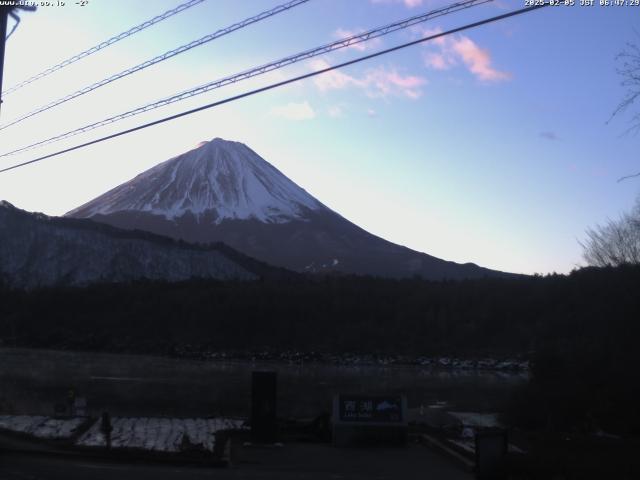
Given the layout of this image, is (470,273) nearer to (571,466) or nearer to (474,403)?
(474,403)

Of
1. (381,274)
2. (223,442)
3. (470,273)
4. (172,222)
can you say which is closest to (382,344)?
(381,274)

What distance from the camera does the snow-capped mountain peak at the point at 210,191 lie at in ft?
529

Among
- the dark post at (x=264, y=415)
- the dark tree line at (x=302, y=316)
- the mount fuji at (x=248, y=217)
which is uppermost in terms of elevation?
the mount fuji at (x=248, y=217)

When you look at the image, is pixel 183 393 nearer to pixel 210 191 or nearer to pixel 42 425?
pixel 42 425

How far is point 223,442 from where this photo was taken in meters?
17.1

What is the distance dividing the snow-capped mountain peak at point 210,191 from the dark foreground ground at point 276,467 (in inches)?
5545

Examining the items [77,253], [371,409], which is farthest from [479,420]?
[77,253]

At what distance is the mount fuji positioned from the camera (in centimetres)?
15262

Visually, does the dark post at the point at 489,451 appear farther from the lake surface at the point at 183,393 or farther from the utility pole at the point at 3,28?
the lake surface at the point at 183,393

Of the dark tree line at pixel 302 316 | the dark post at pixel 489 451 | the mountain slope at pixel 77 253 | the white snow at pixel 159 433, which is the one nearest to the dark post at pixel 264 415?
the white snow at pixel 159 433

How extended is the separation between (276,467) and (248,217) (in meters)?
148

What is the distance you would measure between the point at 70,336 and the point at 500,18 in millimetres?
100326

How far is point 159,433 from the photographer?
62.6 ft

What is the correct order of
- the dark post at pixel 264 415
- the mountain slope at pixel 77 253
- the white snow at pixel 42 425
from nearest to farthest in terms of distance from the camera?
the dark post at pixel 264 415
the white snow at pixel 42 425
the mountain slope at pixel 77 253
